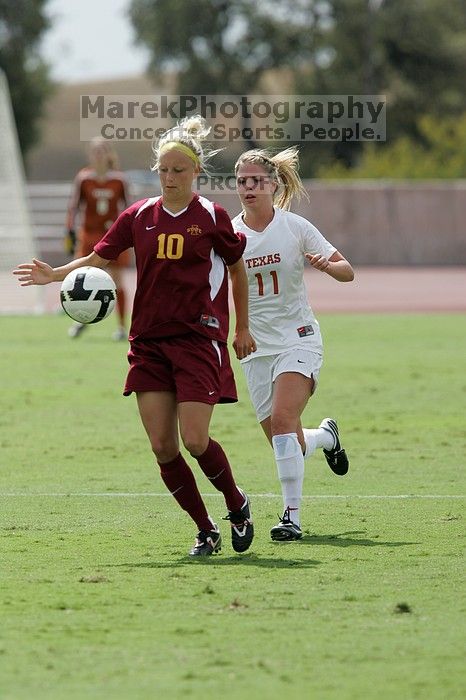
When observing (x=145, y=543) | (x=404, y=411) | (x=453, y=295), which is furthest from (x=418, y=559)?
(x=453, y=295)

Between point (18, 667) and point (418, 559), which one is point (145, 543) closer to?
point (418, 559)

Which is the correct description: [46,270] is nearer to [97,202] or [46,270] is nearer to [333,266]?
[333,266]

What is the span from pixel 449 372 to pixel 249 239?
28.0ft

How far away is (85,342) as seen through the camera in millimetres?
19625

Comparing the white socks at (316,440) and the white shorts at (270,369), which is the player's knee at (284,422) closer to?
the white shorts at (270,369)

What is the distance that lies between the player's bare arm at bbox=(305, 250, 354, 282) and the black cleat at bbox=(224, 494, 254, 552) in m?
1.35

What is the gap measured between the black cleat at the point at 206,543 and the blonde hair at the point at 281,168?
198cm

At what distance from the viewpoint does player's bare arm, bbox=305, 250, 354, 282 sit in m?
7.71

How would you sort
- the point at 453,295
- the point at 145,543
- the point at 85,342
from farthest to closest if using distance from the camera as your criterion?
1. the point at 453,295
2. the point at 85,342
3. the point at 145,543

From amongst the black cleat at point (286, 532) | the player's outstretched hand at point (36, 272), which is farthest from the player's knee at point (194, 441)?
the player's outstretched hand at point (36, 272)

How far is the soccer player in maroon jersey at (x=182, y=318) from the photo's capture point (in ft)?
22.9

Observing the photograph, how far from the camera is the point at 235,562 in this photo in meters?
7.02

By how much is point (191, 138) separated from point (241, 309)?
87 cm

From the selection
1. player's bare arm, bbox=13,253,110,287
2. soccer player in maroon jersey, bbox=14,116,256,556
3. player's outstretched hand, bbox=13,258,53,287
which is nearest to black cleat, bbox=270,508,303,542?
soccer player in maroon jersey, bbox=14,116,256,556
